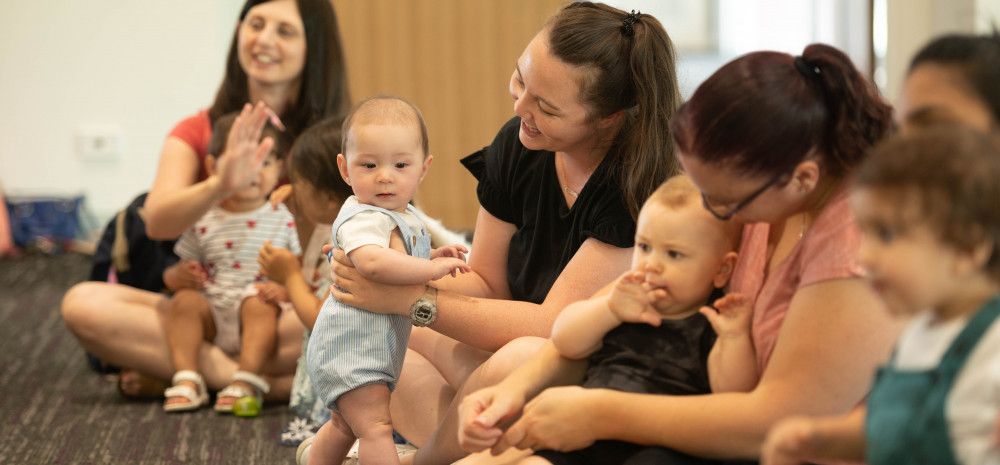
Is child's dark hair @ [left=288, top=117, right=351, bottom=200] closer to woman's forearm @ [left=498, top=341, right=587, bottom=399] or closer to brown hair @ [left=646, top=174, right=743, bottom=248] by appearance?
woman's forearm @ [left=498, top=341, right=587, bottom=399]

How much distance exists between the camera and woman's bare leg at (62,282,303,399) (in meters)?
2.88

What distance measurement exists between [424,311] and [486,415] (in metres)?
0.38

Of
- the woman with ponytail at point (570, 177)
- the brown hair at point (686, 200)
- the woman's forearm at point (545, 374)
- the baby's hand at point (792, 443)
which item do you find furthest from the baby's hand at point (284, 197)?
the baby's hand at point (792, 443)

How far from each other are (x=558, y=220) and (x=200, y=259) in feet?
3.79

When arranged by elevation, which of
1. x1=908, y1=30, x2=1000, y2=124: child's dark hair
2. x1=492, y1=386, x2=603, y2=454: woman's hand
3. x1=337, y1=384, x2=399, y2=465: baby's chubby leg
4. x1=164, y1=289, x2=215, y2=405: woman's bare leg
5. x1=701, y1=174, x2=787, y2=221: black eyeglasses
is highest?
x1=908, y1=30, x2=1000, y2=124: child's dark hair

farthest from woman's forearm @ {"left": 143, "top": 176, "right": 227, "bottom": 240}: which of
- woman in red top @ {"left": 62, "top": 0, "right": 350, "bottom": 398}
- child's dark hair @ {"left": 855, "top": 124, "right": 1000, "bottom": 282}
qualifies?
child's dark hair @ {"left": 855, "top": 124, "right": 1000, "bottom": 282}

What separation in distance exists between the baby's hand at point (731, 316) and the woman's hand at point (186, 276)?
1664 millimetres

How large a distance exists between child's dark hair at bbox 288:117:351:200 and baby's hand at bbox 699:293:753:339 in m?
1.19

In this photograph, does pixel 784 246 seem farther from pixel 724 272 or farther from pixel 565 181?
pixel 565 181

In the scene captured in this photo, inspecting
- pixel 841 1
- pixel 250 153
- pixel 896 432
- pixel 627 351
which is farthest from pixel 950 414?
pixel 841 1

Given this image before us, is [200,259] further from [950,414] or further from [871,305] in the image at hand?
[950,414]

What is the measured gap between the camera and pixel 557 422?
1.52 meters

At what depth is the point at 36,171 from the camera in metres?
5.44

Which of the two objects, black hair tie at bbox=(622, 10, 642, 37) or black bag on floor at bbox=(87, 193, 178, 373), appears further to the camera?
black bag on floor at bbox=(87, 193, 178, 373)
